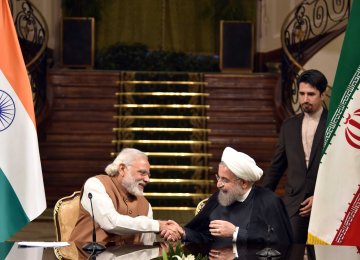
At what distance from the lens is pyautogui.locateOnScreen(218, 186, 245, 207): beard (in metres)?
5.18

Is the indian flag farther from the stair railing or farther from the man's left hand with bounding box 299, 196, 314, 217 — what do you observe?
the stair railing

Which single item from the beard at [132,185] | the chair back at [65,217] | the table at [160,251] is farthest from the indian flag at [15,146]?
the beard at [132,185]

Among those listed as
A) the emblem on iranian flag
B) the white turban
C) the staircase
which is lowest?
the staircase

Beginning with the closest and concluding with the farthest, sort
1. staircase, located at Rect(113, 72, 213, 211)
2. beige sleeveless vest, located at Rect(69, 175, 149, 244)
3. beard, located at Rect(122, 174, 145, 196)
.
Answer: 1. beige sleeveless vest, located at Rect(69, 175, 149, 244)
2. beard, located at Rect(122, 174, 145, 196)
3. staircase, located at Rect(113, 72, 213, 211)

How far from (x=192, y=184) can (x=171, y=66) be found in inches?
161

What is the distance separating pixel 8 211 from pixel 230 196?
4.41ft

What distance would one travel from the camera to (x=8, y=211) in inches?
205

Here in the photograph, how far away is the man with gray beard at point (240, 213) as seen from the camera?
5.06 metres

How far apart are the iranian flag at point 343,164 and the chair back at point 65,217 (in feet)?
5.18

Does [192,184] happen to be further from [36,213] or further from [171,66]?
[36,213]

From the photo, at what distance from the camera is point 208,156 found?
37.7 feet

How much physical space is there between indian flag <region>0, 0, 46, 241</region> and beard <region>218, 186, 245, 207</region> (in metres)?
1.11

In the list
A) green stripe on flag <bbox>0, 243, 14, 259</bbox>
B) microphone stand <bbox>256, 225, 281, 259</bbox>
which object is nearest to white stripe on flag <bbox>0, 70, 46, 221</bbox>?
green stripe on flag <bbox>0, 243, 14, 259</bbox>

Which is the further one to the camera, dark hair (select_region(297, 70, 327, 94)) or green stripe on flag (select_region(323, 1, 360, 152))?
dark hair (select_region(297, 70, 327, 94))
